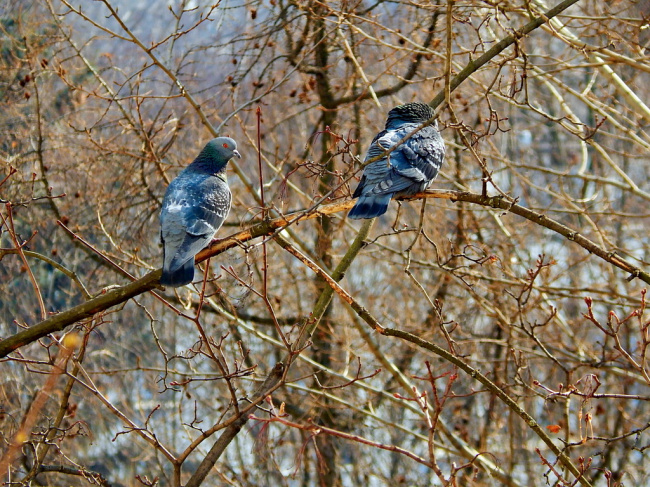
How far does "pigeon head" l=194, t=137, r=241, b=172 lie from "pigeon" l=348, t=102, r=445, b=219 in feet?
3.30

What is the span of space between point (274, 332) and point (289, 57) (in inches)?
179

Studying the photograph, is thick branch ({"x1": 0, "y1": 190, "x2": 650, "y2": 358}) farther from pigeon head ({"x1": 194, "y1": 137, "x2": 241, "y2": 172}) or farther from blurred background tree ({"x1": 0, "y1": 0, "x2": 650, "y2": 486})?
pigeon head ({"x1": 194, "y1": 137, "x2": 241, "y2": 172})

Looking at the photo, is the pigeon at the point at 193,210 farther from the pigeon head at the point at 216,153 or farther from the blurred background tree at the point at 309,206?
the blurred background tree at the point at 309,206

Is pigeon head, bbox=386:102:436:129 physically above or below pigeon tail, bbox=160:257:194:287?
above

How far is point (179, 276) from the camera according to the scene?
3.58 metres

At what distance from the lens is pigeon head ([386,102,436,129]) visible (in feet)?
15.9

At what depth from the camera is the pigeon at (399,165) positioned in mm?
3862

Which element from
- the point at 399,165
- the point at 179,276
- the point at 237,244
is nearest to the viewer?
the point at 237,244

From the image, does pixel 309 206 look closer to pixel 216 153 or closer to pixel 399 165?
pixel 399 165

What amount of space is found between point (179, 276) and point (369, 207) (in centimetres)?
107

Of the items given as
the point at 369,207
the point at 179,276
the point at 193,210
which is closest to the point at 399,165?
the point at 369,207

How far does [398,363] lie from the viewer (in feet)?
31.4

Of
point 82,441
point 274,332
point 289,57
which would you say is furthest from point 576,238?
point 82,441

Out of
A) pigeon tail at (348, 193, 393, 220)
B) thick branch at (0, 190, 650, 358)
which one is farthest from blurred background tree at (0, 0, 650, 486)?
pigeon tail at (348, 193, 393, 220)
